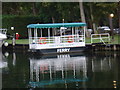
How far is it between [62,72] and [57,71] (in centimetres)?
57

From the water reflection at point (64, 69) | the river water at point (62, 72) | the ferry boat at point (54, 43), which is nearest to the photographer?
the river water at point (62, 72)

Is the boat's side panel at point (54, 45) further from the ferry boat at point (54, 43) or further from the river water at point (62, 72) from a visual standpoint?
the river water at point (62, 72)

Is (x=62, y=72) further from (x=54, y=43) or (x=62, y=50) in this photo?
(x=62, y=50)

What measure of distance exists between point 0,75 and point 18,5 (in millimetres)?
32496

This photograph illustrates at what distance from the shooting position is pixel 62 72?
79.3 ft

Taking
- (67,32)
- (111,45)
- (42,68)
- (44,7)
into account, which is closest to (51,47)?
(111,45)

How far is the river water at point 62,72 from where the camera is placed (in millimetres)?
19891

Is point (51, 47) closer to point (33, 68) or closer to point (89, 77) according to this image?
point (33, 68)

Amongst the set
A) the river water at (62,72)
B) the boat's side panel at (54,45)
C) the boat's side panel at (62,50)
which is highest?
the boat's side panel at (54,45)

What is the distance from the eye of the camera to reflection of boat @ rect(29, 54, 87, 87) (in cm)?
2116

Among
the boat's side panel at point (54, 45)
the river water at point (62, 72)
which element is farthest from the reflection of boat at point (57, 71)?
the boat's side panel at point (54, 45)

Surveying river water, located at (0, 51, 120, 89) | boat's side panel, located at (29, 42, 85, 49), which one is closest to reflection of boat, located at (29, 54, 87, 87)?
river water, located at (0, 51, 120, 89)

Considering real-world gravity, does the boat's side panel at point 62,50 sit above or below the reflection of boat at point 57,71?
above

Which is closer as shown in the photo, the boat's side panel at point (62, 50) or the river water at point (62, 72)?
the river water at point (62, 72)
